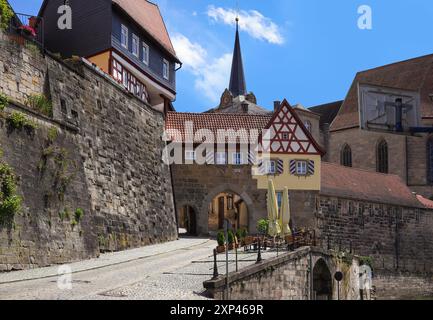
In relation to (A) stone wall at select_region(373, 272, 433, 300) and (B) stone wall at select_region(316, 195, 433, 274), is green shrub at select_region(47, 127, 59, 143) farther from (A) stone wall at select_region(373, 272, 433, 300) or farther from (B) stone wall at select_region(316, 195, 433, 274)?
(A) stone wall at select_region(373, 272, 433, 300)

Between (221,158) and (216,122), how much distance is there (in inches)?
127

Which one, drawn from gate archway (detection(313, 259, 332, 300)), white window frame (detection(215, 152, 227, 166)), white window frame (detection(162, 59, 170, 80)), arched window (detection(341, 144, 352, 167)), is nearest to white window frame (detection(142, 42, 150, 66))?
white window frame (detection(162, 59, 170, 80))

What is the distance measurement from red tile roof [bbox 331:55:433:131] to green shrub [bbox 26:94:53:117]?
36564 millimetres

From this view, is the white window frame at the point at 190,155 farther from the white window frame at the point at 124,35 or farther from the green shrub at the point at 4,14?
the green shrub at the point at 4,14

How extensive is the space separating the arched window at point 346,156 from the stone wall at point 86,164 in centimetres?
2441

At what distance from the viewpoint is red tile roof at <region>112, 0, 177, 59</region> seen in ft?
116

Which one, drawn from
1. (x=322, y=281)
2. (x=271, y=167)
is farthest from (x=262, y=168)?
(x=322, y=281)

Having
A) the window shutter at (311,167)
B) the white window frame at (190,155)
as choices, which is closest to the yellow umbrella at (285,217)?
the white window frame at (190,155)

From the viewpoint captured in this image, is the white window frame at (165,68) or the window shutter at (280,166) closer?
the white window frame at (165,68)

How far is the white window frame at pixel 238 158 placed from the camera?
39.6 meters

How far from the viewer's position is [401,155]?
55.2 metres

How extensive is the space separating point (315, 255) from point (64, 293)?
13304 millimetres

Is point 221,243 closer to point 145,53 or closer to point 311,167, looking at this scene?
point 145,53
